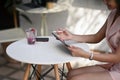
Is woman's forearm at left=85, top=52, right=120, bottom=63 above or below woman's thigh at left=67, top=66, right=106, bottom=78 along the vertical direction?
above

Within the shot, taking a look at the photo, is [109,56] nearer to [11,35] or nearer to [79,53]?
[79,53]

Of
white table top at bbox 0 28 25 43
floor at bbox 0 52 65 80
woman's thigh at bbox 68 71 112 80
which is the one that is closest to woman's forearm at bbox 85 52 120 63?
woman's thigh at bbox 68 71 112 80

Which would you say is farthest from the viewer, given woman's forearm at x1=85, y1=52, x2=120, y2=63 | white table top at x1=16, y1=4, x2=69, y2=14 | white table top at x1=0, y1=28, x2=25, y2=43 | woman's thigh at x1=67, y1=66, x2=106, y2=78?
white table top at x1=16, y1=4, x2=69, y2=14

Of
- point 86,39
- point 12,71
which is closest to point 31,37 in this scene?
point 86,39

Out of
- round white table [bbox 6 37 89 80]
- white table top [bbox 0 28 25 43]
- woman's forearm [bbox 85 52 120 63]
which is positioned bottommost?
white table top [bbox 0 28 25 43]

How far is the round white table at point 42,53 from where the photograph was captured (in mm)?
1635

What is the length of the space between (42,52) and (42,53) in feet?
0.06

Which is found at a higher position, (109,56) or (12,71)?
(109,56)

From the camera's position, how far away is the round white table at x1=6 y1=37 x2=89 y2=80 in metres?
1.63

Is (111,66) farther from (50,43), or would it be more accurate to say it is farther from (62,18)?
(62,18)

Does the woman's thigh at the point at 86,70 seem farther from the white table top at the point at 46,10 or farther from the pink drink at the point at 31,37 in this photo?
the white table top at the point at 46,10

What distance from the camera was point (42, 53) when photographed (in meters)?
1.76

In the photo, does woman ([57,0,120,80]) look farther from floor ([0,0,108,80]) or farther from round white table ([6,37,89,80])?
floor ([0,0,108,80])

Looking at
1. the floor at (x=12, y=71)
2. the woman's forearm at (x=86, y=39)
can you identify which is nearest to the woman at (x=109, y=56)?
the woman's forearm at (x=86, y=39)
